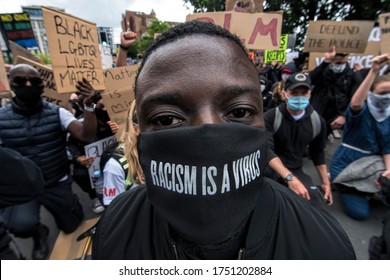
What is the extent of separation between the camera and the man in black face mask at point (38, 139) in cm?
237

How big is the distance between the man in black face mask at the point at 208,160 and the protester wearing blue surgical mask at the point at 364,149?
238 cm

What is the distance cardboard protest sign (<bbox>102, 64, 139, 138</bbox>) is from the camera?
101 inches

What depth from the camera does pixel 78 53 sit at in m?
2.11

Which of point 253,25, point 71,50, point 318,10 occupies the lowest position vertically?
point 71,50

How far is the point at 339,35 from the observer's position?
327cm

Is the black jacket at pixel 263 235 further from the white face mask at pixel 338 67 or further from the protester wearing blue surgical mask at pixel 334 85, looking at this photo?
the white face mask at pixel 338 67

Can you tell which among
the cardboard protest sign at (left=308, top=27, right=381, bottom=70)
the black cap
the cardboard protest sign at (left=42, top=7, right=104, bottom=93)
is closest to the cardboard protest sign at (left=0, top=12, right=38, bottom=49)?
the cardboard protest sign at (left=42, top=7, right=104, bottom=93)

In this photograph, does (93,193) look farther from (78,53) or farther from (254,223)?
(254,223)

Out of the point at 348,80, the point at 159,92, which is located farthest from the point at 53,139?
the point at 348,80

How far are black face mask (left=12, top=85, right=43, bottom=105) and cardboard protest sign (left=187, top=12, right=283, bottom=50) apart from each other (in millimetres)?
1968

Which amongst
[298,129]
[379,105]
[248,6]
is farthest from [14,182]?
[379,105]

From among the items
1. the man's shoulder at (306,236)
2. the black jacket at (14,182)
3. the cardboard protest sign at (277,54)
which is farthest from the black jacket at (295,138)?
the cardboard protest sign at (277,54)

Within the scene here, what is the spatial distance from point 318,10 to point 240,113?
15658 millimetres

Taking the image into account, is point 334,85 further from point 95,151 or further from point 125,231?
point 125,231
